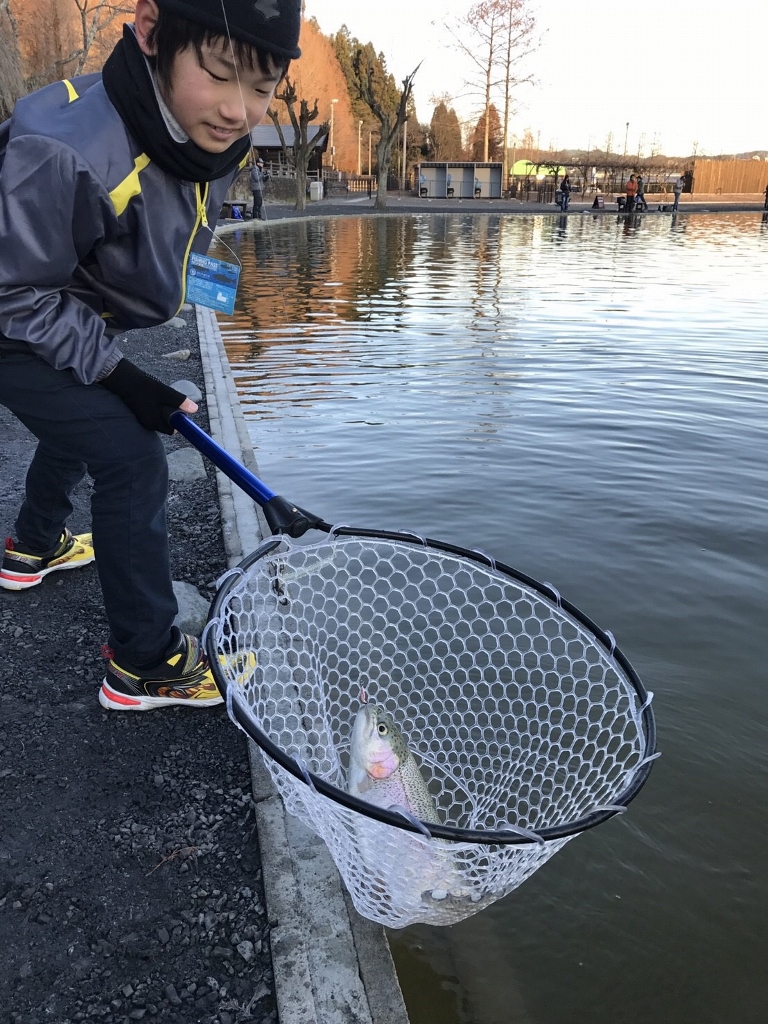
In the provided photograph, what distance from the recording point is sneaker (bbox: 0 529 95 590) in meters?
3.52

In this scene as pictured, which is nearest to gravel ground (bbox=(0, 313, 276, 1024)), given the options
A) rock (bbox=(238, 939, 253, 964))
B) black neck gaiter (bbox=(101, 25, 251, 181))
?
rock (bbox=(238, 939, 253, 964))

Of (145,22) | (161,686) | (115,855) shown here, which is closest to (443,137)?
(145,22)

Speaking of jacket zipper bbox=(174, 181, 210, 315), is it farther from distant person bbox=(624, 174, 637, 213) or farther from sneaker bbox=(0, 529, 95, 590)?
distant person bbox=(624, 174, 637, 213)

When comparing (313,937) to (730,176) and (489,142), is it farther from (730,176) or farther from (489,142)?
(489,142)

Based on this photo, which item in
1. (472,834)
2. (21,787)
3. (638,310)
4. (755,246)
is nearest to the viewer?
(472,834)

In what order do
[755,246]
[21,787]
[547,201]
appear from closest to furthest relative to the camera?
[21,787] < [755,246] < [547,201]

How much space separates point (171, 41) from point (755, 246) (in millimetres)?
25442

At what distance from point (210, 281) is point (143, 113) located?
2.96 ft

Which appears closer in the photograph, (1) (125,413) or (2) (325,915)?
(2) (325,915)

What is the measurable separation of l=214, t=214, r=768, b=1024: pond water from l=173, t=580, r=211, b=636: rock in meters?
1.50

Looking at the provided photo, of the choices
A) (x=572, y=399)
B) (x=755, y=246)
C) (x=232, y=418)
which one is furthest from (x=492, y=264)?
(x=232, y=418)

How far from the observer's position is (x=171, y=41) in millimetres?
2055

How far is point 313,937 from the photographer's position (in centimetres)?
190

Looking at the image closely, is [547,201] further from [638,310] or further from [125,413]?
[125,413]
